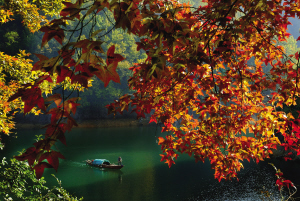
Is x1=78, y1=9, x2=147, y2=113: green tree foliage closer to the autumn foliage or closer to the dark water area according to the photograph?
the dark water area

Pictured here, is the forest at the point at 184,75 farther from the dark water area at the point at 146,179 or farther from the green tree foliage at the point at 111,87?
the green tree foliage at the point at 111,87

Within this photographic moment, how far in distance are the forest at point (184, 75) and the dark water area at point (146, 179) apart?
708 cm

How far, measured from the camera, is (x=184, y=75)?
1.65 m

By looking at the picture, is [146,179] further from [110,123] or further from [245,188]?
[110,123]

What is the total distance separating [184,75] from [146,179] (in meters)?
10.3

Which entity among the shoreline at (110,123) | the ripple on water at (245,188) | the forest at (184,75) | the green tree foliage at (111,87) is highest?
the green tree foliage at (111,87)

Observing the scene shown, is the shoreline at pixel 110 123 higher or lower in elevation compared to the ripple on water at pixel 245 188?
higher

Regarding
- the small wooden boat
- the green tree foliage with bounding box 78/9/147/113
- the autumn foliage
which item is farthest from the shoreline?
the autumn foliage

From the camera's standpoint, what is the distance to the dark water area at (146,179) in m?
9.65

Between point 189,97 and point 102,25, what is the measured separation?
3790 cm

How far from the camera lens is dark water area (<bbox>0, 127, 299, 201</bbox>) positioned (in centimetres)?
965

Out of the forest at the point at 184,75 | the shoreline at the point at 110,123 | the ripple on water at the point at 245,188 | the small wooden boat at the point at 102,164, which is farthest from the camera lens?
the shoreline at the point at 110,123

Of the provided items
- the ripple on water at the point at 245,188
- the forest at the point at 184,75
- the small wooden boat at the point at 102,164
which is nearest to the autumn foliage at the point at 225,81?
the forest at the point at 184,75

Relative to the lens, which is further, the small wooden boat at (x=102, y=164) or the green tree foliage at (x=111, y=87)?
the green tree foliage at (x=111, y=87)
